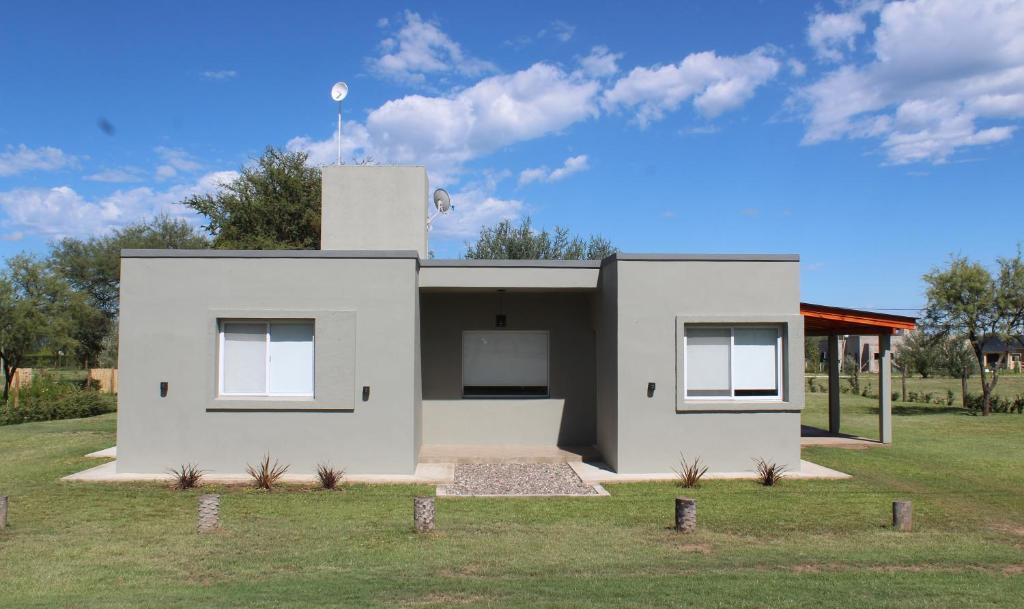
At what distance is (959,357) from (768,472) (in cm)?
2645

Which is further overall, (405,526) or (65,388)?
(65,388)

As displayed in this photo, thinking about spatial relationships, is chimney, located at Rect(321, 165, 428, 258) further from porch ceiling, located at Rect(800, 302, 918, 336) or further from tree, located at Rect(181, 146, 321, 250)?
tree, located at Rect(181, 146, 321, 250)

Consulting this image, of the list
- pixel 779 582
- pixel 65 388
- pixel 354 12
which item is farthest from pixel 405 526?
pixel 65 388

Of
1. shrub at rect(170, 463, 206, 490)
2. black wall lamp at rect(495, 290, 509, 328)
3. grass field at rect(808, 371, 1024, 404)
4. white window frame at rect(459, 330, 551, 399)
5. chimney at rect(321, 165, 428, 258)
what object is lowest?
grass field at rect(808, 371, 1024, 404)

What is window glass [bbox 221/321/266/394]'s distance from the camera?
11859mm

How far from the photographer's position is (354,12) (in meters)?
15.0

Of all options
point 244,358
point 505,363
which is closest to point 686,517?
point 505,363

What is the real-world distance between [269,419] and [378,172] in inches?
212

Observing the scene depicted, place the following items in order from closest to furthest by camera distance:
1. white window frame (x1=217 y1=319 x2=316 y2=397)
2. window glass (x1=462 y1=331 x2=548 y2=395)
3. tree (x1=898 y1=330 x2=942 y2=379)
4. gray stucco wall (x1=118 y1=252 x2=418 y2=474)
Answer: gray stucco wall (x1=118 y1=252 x2=418 y2=474) → white window frame (x1=217 y1=319 x2=316 y2=397) → window glass (x1=462 y1=331 x2=548 y2=395) → tree (x1=898 y1=330 x2=942 y2=379)

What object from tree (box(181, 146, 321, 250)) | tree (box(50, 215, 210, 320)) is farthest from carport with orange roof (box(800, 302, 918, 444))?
tree (box(50, 215, 210, 320))

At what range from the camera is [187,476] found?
10.9 meters

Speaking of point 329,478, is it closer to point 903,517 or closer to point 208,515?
point 208,515

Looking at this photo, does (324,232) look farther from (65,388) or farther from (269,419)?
(65,388)

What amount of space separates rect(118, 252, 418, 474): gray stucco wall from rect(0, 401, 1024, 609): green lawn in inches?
46.7
